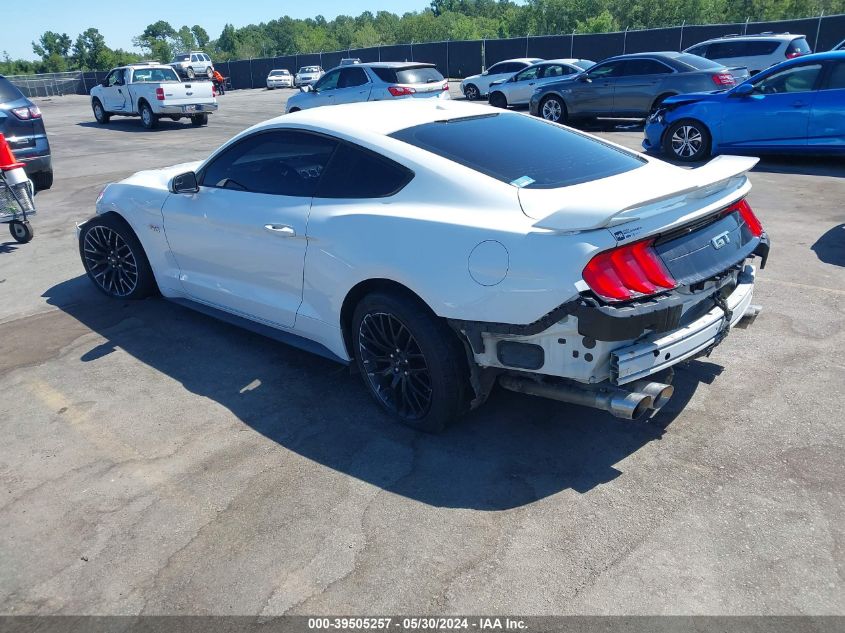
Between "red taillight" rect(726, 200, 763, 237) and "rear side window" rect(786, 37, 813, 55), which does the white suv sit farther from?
"red taillight" rect(726, 200, 763, 237)

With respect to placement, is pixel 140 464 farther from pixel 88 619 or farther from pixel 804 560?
pixel 804 560

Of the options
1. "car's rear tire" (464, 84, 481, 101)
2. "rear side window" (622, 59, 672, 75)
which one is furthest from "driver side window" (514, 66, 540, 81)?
"rear side window" (622, 59, 672, 75)

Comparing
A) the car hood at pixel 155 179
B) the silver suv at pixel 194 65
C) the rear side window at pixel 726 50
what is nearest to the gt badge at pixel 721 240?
the car hood at pixel 155 179

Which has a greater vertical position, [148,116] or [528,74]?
[528,74]

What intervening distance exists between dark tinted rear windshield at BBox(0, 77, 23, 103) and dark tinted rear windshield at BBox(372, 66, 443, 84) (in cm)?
871

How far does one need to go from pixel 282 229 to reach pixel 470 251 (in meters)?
1.41

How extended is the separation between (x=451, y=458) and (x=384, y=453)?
0.36 m

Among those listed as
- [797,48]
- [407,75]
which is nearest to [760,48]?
[797,48]

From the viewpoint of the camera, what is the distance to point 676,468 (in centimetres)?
345

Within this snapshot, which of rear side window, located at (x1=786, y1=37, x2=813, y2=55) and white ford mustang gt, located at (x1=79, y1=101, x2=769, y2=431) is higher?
rear side window, located at (x1=786, y1=37, x2=813, y2=55)

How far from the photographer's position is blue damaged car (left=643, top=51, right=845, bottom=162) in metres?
9.99

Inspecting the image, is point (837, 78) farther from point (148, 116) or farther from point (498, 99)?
point (148, 116)

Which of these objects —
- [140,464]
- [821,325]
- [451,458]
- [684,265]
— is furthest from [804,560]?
[140,464]

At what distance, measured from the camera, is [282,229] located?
4215 millimetres
